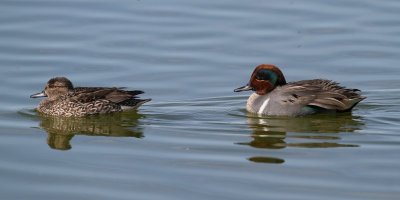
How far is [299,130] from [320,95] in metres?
1.09

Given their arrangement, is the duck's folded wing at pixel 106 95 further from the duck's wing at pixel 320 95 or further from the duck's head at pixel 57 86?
the duck's wing at pixel 320 95

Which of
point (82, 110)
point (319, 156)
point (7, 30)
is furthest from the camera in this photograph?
point (7, 30)

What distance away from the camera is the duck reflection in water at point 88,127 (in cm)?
1316

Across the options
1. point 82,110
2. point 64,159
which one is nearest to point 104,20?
point 82,110

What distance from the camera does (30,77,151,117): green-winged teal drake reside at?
14.5m

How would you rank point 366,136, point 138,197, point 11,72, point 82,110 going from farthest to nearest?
point 11,72
point 82,110
point 366,136
point 138,197

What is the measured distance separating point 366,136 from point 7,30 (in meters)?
7.13

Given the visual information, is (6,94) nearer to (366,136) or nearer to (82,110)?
(82,110)

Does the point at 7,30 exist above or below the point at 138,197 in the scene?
above

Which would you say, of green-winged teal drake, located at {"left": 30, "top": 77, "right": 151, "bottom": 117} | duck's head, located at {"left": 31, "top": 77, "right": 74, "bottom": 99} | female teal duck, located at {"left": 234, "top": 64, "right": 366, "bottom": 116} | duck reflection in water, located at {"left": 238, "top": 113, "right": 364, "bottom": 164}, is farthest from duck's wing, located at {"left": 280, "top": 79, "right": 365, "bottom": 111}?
duck's head, located at {"left": 31, "top": 77, "right": 74, "bottom": 99}

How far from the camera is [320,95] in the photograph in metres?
14.5

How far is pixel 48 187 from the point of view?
424 inches

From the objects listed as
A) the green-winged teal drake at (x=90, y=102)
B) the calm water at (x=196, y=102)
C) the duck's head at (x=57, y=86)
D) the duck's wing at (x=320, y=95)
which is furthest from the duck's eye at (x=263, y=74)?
the duck's head at (x=57, y=86)

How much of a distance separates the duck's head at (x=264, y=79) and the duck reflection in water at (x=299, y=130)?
506 mm
